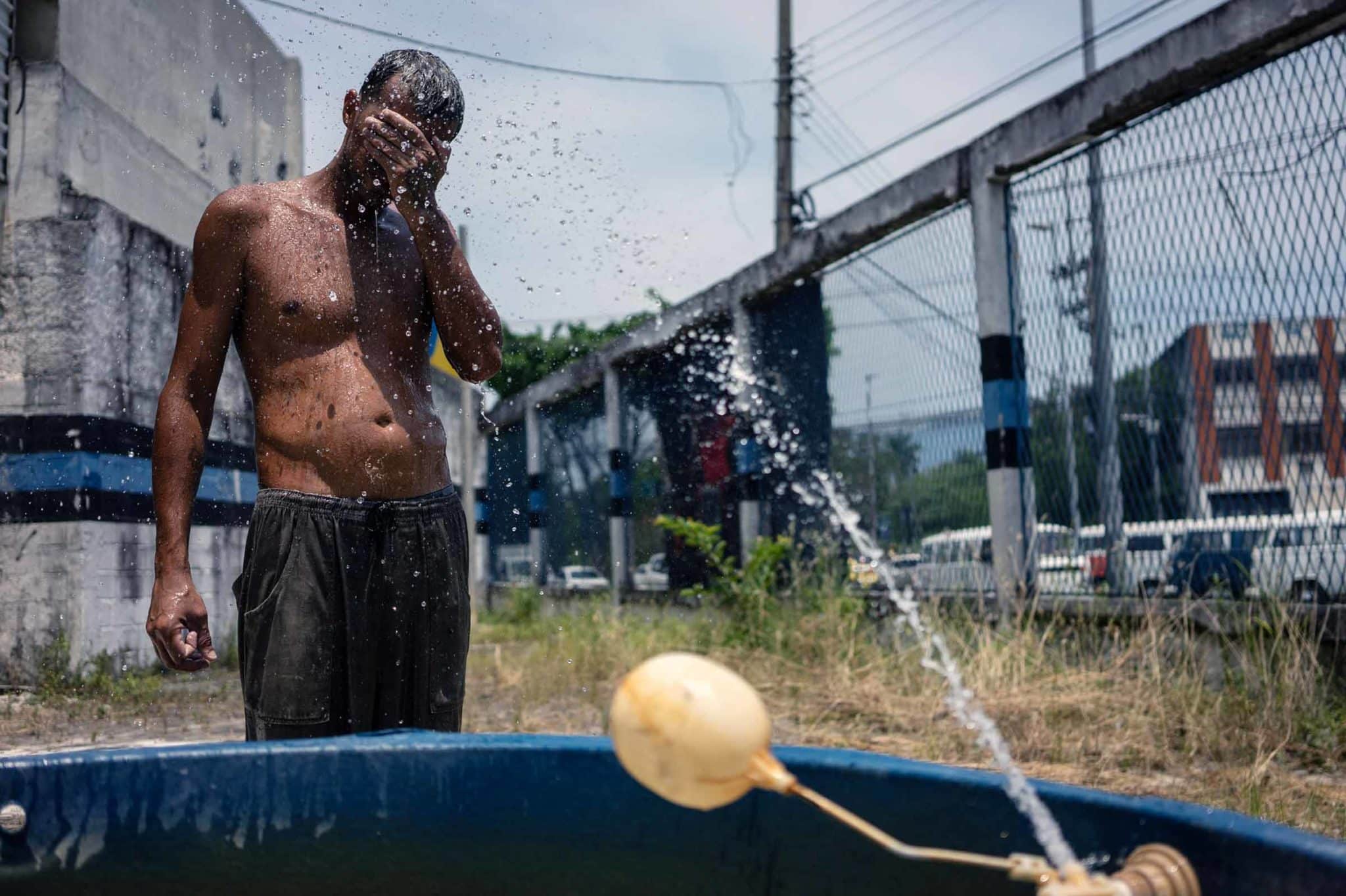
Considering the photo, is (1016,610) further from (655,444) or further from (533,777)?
(655,444)

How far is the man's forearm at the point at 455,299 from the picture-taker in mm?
2125

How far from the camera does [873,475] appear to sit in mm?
6305

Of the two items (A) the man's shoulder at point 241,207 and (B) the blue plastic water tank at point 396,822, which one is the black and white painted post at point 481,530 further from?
(B) the blue plastic water tank at point 396,822

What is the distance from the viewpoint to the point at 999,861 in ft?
2.38

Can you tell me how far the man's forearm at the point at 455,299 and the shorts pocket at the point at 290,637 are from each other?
47 cm

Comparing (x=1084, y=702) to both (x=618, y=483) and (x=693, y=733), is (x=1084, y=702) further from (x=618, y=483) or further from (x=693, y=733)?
(x=618, y=483)

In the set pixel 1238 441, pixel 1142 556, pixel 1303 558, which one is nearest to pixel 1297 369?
pixel 1238 441

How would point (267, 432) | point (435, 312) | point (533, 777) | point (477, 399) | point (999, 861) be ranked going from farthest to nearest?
point (477, 399)
point (435, 312)
point (267, 432)
point (533, 777)
point (999, 861)

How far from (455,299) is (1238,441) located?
3.12 metres

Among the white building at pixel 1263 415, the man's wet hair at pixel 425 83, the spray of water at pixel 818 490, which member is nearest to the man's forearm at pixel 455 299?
the man's wet hair at pixel 425 83

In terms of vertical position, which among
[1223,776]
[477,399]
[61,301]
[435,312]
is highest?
[477,399]

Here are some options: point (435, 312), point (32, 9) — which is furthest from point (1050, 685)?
point (32, 9)

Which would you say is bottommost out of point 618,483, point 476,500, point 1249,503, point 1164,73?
point 1249,503

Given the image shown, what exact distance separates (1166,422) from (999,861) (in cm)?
409
